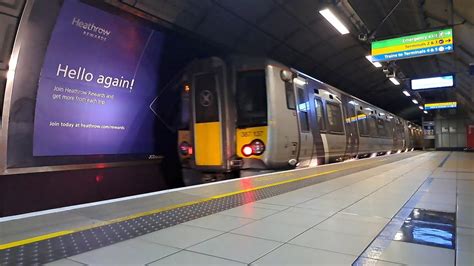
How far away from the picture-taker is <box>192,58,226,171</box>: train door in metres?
6.49

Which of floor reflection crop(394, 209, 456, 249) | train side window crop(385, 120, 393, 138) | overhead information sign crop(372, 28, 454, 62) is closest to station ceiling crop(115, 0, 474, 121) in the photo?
overhead information sign crop(372, 28, 454, 62)

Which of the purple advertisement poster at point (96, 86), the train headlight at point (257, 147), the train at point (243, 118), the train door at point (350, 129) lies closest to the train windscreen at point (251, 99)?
the train at point (243, 118)

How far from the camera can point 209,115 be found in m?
6.62

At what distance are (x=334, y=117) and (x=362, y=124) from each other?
10.3 feet

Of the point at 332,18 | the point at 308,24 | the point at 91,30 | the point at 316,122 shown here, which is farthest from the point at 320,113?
the point at 91,30

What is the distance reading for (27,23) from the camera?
514 cm

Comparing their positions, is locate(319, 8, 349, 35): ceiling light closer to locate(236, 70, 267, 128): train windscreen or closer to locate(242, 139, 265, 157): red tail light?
locate(236, 70, 267, 128): train windscreen

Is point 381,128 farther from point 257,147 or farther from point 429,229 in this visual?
point 429,229

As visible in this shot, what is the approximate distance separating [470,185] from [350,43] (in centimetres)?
883

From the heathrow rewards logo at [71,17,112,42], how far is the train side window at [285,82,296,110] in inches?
136

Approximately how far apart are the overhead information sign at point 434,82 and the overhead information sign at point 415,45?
630 cm

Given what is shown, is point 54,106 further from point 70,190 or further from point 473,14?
point 473,14

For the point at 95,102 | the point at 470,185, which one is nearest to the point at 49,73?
the point at 95,102

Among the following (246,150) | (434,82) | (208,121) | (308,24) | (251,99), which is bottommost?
(246,150)
